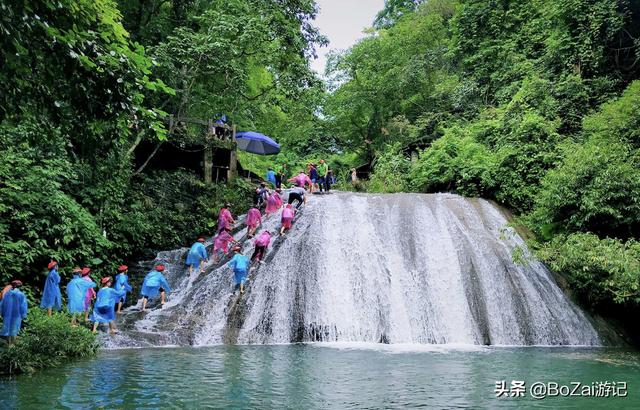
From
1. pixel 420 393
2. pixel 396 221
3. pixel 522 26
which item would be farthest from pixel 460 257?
pixel 522 26

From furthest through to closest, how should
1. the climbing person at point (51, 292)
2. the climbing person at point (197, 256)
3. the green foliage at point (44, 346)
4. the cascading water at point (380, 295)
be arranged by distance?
the climbing person at point (197, 256) → the cascading water at point (380, 295) → the climbing person at point (51, 292) → the green foliage at point (44, 346)

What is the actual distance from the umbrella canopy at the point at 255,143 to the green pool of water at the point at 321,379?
1452cm

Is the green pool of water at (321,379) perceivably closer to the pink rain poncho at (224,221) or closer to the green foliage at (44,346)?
the green foliage at (44,346)

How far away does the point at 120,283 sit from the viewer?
13.3m

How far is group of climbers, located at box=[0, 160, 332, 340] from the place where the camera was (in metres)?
9.23

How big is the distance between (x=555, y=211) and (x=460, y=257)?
2.95m

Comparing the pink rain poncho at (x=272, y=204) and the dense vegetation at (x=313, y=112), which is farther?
the pink rain poncho at (x=272, y=204)

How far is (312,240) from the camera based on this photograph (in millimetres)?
16156

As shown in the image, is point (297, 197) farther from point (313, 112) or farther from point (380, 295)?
point (313, 112)

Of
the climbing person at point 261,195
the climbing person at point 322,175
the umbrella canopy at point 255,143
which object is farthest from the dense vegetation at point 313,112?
the climbing person at point 322,175

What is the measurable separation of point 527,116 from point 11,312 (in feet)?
56.9

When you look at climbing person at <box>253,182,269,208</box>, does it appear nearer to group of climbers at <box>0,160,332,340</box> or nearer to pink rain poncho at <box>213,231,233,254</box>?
group of climbers at <box>0,160,332,340</box>

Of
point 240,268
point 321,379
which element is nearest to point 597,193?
point 240,268

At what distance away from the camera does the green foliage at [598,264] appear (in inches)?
459
